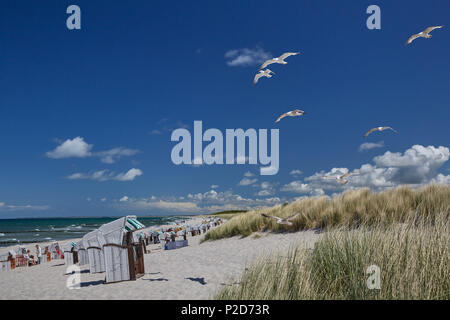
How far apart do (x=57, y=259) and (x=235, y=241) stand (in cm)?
1072

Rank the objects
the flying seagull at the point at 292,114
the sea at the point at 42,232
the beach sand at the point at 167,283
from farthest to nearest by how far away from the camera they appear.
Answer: the sea at the point at 42,232, the flying seagull at the point at 292,114, the beach sand at the point at 167,283

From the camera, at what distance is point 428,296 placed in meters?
4.63

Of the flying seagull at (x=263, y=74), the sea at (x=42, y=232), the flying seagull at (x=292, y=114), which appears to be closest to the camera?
the flying seagull at (x=292, y=114)

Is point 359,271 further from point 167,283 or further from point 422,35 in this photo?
point 422,35

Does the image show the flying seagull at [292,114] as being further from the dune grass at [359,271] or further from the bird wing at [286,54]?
the dune grass at [359,271]

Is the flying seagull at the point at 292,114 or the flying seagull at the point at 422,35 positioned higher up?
the flying seagull at the point at 422,35

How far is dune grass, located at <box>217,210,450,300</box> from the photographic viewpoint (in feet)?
16.0

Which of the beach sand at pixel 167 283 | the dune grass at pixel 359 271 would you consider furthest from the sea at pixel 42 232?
the dune grass at pixel 359 271

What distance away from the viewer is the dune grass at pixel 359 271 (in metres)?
4.87

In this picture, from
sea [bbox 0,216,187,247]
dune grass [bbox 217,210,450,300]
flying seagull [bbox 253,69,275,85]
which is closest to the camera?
dune grass [bbox 217,210,450,300]

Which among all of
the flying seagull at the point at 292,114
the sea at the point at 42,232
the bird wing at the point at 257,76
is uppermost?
the bird wing at the point at 257,76

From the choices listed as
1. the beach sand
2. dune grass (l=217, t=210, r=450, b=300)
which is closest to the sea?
the beach sand

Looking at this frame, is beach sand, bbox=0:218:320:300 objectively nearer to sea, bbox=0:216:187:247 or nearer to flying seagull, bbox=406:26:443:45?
flying seagull, bbox=406:26:443:45
